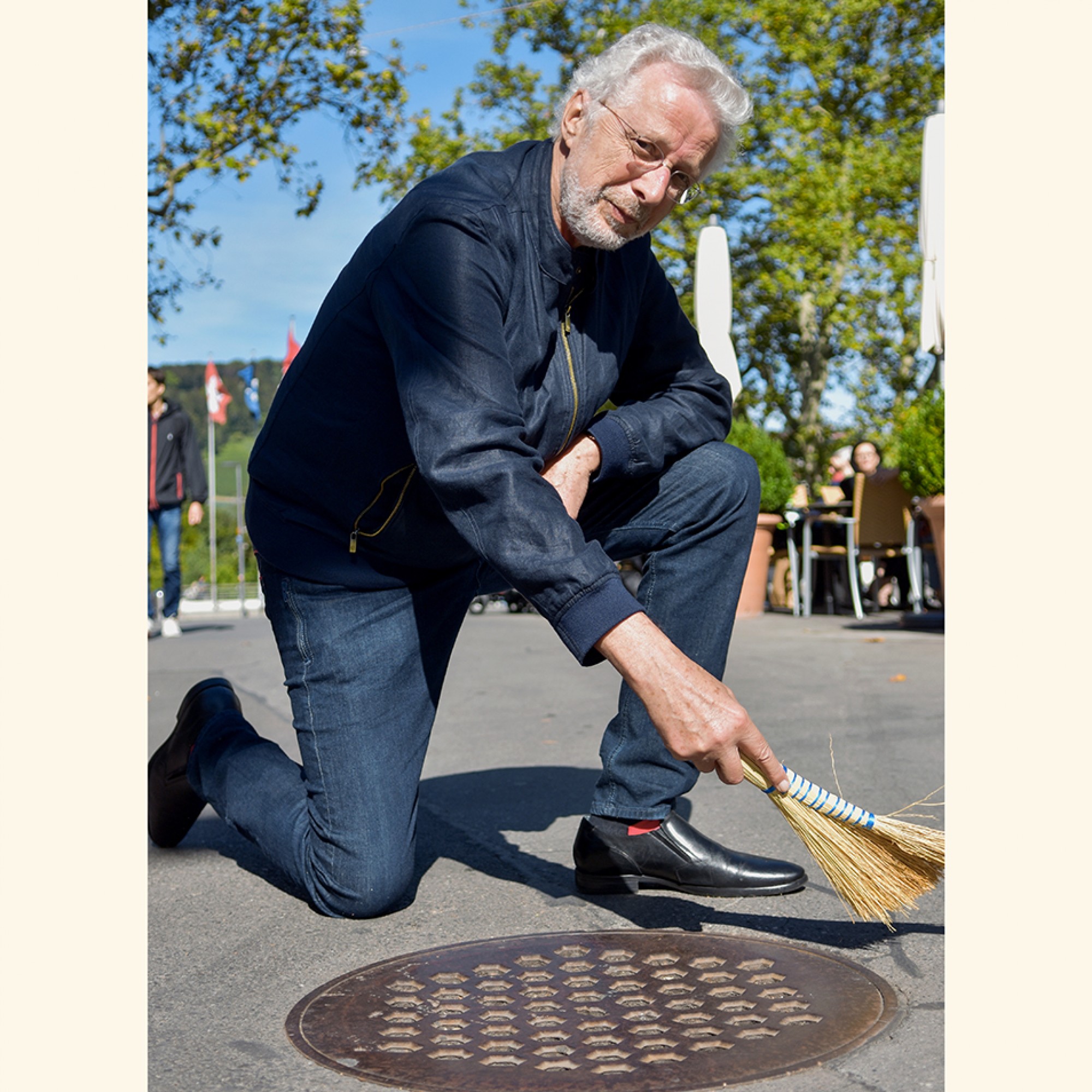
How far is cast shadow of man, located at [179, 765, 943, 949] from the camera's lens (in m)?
2.30

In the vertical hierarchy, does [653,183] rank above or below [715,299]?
below

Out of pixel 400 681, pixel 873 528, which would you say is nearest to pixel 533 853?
pixel 400 681

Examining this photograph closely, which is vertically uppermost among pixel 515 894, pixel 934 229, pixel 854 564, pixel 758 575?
pixel 934 229

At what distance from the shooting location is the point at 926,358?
23875 mm

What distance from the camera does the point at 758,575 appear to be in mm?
11000

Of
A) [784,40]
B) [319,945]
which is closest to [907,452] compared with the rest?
[319,945]

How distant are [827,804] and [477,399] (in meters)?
0.90

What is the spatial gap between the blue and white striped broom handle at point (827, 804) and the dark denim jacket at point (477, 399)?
1.61 ft

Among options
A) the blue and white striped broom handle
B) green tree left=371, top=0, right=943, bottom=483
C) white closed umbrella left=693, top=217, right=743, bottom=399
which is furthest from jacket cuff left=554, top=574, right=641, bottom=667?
green tree left=371, top=0, right=943, bottom=483

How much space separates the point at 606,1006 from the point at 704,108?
149cm

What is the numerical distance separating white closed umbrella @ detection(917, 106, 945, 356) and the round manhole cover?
310 inches

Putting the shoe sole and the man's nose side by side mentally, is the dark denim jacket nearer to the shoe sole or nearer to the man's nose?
the man's nose

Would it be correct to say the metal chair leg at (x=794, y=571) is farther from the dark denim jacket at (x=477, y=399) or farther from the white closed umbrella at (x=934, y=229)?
the dark denim jacket at (x=477, y=399)

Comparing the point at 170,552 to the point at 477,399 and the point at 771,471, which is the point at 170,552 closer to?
the point at 771,471
